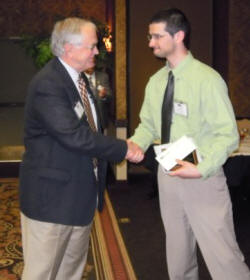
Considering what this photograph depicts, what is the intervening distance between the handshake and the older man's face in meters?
0.51

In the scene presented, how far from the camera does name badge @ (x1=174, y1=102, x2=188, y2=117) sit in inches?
89.1

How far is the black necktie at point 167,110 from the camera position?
7.64 ft

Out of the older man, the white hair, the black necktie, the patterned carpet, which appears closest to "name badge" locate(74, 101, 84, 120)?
the older man

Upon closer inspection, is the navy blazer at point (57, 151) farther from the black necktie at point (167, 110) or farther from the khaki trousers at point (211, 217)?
the khaki trousers at point (211, 217)

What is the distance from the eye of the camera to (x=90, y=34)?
2.27m

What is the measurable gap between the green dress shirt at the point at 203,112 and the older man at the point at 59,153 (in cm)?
36

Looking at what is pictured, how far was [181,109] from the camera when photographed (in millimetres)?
2277

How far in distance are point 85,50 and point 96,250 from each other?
6.63 feet

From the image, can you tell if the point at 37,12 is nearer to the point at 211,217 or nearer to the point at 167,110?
the point at 167,110

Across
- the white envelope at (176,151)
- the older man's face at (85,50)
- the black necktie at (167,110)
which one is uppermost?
the older man's face at (85,50)

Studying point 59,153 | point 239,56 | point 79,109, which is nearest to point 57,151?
point 59,153

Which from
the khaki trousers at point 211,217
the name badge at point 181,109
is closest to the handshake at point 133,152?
the khaki trousers at point 211,217

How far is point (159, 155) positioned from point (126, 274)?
55.2 inches

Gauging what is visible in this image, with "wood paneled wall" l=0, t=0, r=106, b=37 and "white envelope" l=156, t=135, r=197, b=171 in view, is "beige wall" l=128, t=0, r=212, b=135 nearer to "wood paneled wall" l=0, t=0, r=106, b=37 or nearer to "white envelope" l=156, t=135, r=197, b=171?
"wood paneled wall" l=0, t=0, r=106, b=37
